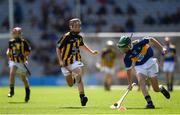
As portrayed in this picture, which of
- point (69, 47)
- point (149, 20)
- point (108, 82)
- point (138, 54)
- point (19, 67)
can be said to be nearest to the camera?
point (138, 54)

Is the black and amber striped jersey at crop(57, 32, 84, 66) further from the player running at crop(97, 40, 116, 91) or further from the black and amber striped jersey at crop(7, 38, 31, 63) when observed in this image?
the player running at crop(97, 40, 116, 91)

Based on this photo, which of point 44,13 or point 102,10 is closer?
point 102,10

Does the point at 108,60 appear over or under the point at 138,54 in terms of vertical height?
under

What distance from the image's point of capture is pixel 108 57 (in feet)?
110

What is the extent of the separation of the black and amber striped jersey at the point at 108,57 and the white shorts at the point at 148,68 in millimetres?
15329

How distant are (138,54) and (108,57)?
625 inches

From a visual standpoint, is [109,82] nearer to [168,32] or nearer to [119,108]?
[168,32]

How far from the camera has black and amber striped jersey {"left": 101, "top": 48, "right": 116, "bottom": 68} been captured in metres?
33.5

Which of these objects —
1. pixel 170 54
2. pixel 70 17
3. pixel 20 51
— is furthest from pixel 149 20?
pixel 20 51

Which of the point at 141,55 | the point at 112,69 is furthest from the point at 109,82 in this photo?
the point at 141,55

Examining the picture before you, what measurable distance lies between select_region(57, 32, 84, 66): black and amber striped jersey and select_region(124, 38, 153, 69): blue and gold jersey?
1.76m

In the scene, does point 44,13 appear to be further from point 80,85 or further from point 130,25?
point 80,85

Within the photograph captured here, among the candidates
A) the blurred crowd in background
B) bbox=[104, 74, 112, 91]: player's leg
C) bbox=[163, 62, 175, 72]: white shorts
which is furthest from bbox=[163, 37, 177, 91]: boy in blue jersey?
the blurred crowd in background

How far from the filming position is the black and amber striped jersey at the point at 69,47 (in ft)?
62.4
